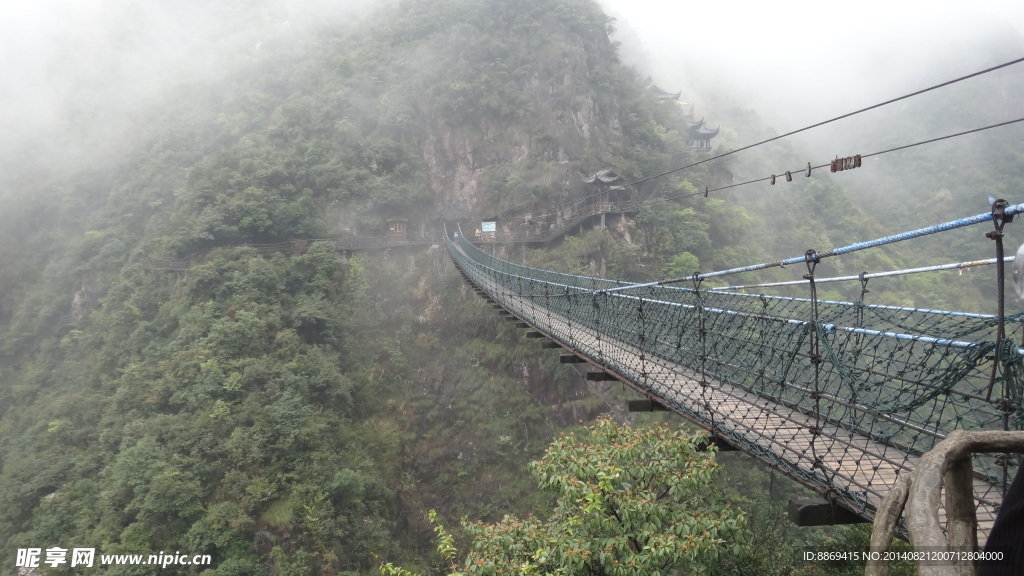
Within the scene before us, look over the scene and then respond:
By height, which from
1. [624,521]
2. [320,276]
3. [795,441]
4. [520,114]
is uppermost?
[520,114]

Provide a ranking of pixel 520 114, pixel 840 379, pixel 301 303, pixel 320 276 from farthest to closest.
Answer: pixel 520 114 < pixel 320 276 < pixel 301 303 < pixel 840 379

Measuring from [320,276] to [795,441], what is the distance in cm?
1216

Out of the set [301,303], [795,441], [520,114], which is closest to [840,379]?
[795,441]

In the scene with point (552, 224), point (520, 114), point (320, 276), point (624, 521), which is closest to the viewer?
point (624, 521)

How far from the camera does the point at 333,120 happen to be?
655 inches

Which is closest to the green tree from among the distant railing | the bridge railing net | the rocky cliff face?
the bridge railing net

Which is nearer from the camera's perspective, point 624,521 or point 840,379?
point 840,379

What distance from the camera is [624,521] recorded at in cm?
373

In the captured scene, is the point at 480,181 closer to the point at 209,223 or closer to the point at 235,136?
the point at 209,223

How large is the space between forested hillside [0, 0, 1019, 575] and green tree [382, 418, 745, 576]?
5.12 meters

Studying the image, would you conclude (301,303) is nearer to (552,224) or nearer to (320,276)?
(320,276)

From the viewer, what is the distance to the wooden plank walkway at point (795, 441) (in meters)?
2.36

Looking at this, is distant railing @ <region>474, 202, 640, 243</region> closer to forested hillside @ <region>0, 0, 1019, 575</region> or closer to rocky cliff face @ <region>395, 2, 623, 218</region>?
forested hillside @ <region>0, 0, 1019, 575</region>

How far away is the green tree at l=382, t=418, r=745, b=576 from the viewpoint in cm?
353
